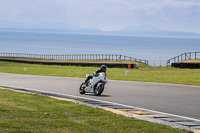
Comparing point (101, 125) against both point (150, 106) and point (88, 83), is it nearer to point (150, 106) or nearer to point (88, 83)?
point (150, 106)

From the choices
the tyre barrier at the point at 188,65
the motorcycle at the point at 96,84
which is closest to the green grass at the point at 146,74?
the tyre barrier at the point at 188,65

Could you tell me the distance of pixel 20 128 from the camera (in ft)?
24.9

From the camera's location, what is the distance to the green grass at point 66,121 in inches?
305

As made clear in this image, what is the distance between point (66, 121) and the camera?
341 inches

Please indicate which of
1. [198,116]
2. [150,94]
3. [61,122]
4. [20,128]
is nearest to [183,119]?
[198,116]

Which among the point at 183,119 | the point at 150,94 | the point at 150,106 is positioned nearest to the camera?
the point at 183,119

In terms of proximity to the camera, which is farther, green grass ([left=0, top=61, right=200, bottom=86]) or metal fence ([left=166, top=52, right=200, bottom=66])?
metal fence ([left=166, top=52, right=200, bottom=66])

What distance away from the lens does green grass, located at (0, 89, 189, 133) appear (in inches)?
305

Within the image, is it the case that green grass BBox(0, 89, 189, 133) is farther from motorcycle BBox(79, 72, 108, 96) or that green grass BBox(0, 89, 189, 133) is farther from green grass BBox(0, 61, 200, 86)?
green grass BBox(0, 61, 200, 86)

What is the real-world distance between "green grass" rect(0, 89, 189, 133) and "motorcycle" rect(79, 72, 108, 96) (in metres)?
4.06

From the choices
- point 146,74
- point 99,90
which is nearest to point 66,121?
point 99,90

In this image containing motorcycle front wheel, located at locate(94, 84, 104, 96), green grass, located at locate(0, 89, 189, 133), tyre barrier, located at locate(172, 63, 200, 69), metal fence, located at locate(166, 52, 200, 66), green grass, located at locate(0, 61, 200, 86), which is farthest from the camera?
metal fence, located at locate(166, 52, 200, 66)

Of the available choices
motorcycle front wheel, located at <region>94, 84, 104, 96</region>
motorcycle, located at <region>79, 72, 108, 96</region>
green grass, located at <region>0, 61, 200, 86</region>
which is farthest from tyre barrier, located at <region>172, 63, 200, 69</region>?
motorcycle front wheel, located at <region>94, 84, 104, 96</region>

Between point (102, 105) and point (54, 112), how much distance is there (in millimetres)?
2933
